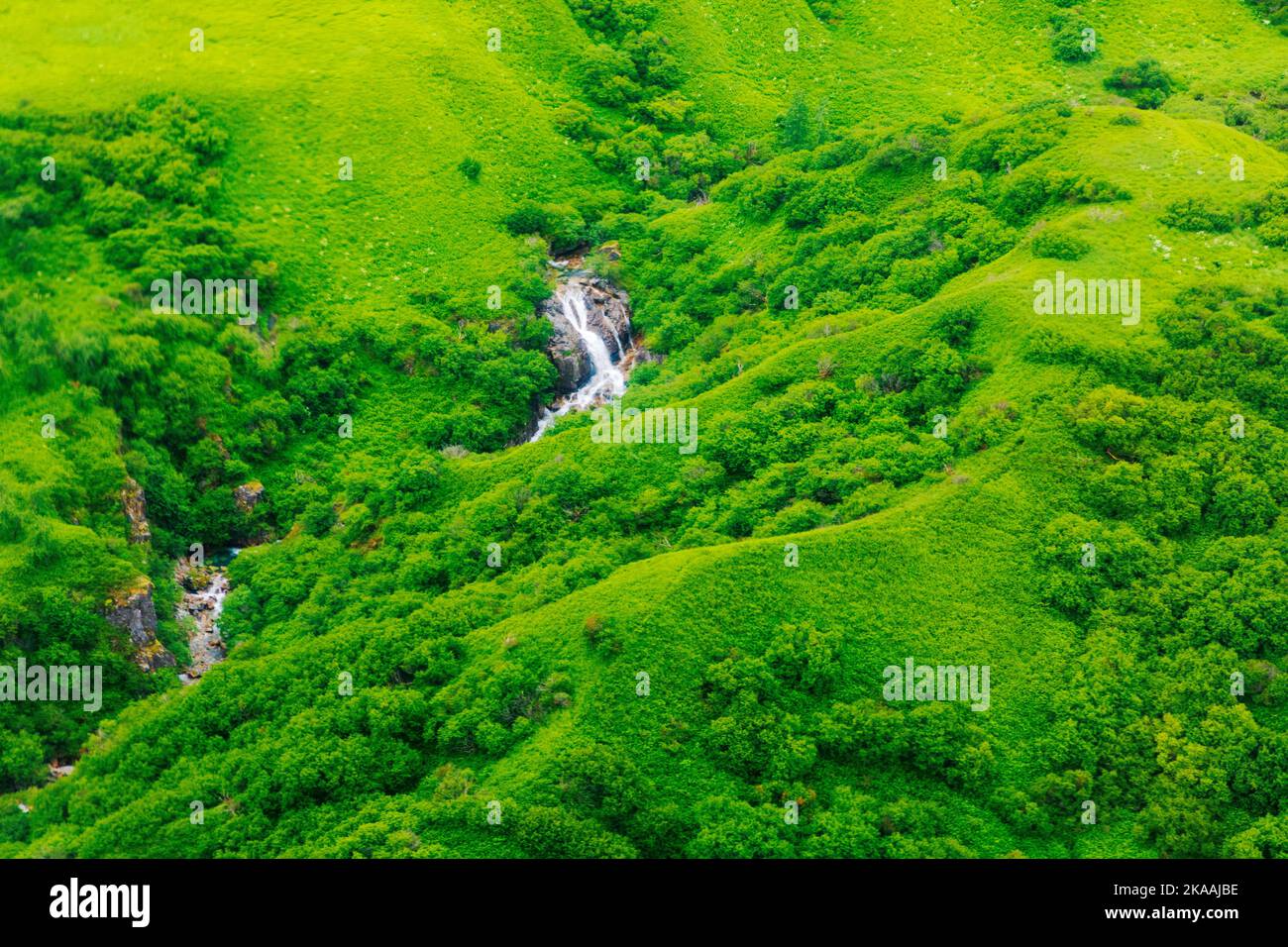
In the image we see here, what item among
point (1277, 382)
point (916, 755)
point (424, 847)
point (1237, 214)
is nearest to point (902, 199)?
point (1237, 214)

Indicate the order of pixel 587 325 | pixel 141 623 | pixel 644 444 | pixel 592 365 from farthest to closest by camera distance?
pixel 587 325
pixel 592 365
pixel 644 444
pixel 141 623

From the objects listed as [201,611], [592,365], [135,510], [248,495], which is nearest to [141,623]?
[201,611]

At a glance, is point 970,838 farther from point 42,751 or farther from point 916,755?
point 42,751

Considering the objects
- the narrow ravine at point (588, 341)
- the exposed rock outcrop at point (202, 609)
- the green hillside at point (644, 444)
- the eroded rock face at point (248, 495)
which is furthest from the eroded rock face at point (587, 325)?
the exposed rock outcrop at point (202, 609)

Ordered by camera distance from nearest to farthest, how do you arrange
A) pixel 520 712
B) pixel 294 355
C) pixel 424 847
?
pixel 424 847, pixel 520 712, pixel 294 355

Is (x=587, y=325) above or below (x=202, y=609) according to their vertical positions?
above

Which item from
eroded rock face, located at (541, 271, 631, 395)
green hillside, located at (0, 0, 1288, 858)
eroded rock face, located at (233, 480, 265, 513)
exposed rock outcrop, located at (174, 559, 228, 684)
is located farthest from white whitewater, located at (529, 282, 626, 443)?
exposed rock outcrop, located at (174, 559, 228, 684)

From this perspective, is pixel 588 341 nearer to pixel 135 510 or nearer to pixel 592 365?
pixel 592 365
